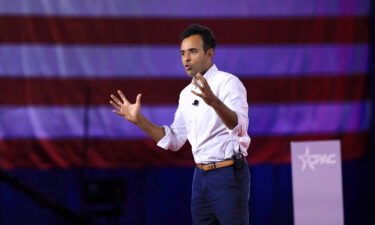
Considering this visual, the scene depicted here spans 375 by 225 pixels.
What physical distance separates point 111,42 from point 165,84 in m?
0.53

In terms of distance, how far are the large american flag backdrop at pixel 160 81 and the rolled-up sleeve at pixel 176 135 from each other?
1.45m

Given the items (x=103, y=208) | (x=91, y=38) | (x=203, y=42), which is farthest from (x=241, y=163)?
(x=91, y=38)

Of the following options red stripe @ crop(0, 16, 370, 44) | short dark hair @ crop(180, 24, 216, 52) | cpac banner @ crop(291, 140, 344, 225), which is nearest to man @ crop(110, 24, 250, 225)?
short dark hair @ crop(180, 24, 216, 52)

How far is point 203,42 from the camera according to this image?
243 centimetres

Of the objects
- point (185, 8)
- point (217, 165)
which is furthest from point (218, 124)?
point (185, 8)

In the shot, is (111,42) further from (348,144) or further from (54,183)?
(348,144)

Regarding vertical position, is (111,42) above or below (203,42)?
above

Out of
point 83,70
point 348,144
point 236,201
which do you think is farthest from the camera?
point 348,144

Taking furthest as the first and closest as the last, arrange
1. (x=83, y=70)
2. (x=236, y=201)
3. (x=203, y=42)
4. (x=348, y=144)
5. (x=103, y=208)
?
(x=348, y=144), (x=83, y=70), (x=103, y=208), (x=203, y=42), (x=236, y=201)

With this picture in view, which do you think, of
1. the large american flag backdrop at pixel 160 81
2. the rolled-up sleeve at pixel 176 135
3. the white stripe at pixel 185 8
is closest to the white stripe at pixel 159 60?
the large american flag backdrop at pixel 160 81

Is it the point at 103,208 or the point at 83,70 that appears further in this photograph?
the point at 83,70

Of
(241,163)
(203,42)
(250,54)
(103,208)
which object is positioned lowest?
(103,208)

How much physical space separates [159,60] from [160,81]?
17 cm

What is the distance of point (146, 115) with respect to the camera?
157 inches
